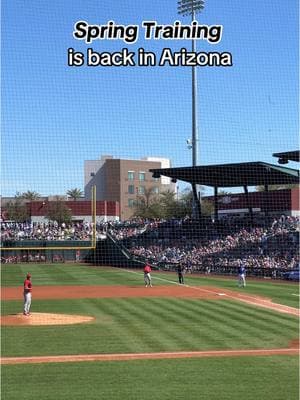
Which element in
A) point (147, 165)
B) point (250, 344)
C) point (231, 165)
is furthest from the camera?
point (147, 165)

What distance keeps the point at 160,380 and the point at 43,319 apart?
8003 millimetres

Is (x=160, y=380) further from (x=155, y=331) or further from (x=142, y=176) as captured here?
(x=142, y=176)

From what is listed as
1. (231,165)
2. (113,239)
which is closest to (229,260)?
(231,165)

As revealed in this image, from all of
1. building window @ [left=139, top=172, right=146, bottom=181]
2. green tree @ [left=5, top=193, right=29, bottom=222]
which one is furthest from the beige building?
green tree @ [left=5, top=193, right=29, bottom=222]

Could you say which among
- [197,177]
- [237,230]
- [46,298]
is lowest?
[46,298]

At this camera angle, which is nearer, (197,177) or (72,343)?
(72,343)

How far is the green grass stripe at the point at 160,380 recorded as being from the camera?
9.05 m

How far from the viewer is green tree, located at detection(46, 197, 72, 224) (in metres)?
51.7

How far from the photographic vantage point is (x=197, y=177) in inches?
1571

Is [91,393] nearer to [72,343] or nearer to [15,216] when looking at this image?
[72,343]

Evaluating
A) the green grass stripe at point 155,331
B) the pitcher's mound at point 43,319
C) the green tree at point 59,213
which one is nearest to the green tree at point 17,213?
the green tree at point 59,213

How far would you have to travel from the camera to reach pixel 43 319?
17.3 meters

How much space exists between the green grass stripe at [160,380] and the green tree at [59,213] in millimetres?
40248

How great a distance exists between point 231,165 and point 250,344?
23.4 metres
